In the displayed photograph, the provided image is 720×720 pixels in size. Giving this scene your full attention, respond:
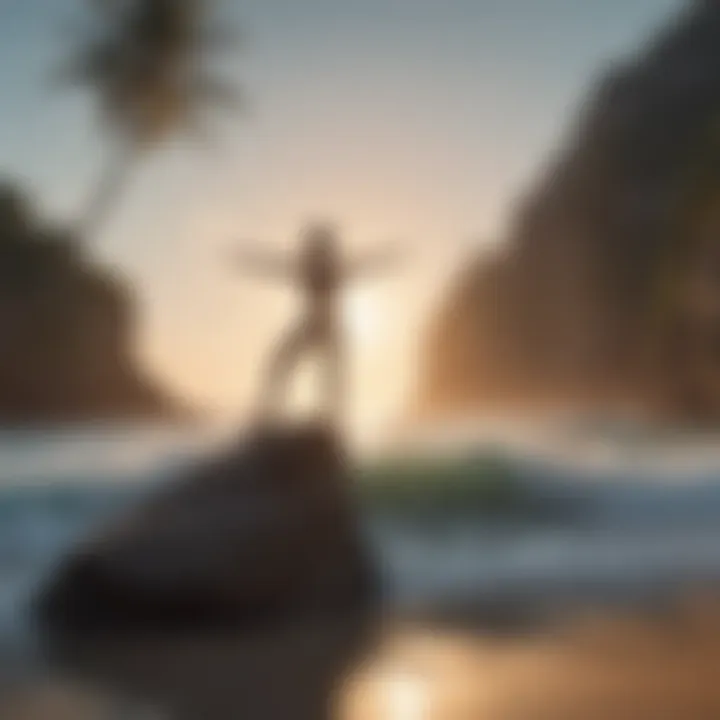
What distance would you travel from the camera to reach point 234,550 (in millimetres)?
1305

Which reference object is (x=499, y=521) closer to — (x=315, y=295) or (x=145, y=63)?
(x=315, y=295)

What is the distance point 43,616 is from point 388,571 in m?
0.37

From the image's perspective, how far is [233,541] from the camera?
1.31 metres

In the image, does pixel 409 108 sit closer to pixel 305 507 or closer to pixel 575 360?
pixel 575 360

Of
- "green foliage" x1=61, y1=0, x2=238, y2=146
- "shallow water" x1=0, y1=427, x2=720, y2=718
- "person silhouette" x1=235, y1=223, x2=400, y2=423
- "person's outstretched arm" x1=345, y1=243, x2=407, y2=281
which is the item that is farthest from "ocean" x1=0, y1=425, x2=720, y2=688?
"green foliage" x1=61, y1=0, x2=238, y2=146

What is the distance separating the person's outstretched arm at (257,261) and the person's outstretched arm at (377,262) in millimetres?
79

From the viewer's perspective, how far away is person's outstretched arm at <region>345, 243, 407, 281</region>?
1.39 meters

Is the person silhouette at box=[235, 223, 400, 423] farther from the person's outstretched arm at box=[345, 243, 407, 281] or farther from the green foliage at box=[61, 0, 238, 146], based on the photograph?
the green foliage at box=[61, 0, 238, 146]

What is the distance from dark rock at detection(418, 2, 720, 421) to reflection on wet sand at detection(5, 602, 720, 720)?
27cm

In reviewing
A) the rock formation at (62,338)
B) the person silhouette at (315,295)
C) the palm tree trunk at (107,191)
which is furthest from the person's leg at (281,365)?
the palm tree trunk at (107,191)

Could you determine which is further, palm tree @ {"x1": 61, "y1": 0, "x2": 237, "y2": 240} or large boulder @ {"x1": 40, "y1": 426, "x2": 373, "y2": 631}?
palm tree @ {"x1": 61, "y1": 0, "x2": 237, "y2": 240}

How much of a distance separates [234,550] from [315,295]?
0.98ft

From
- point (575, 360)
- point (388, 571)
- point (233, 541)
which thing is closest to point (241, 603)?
point (233, 541)

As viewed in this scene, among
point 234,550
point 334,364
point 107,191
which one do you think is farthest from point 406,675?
point 107,191
